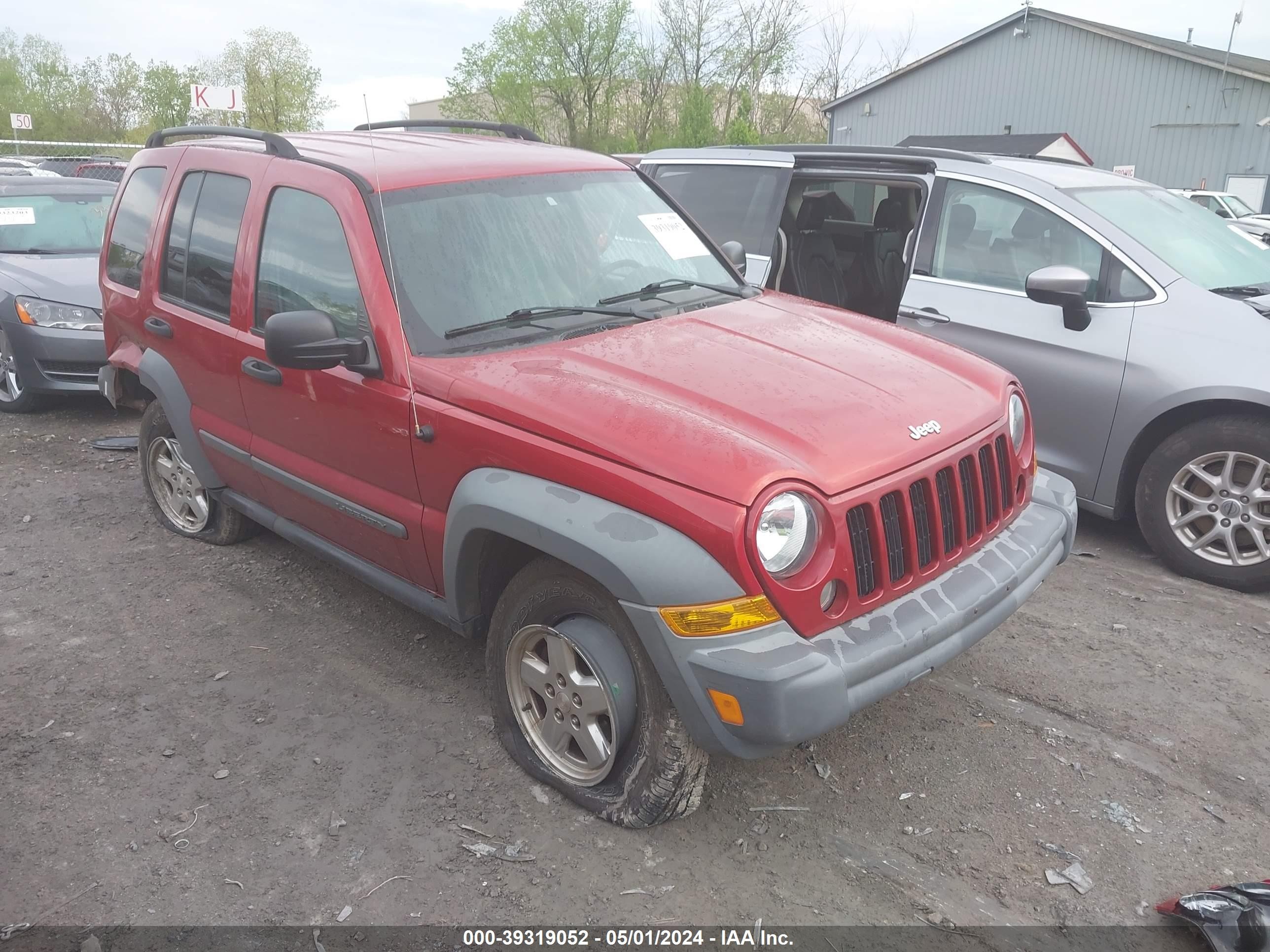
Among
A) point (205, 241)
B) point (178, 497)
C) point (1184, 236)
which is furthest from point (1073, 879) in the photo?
point (178, 497)

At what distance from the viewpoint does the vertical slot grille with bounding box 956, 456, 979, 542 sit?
9.55 feet

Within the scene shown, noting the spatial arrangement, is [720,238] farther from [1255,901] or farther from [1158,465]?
[1255,901]

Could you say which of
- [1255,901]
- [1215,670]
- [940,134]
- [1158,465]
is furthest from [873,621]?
[940,134]

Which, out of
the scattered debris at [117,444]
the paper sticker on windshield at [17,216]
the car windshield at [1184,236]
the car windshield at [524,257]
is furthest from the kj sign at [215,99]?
the car windshield at [1184,236]

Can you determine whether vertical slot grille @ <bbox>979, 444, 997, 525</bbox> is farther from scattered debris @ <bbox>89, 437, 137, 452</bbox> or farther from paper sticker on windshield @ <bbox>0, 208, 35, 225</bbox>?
paper sticker on windshield @ <bbox>0, 208, 35, 225</bbox>

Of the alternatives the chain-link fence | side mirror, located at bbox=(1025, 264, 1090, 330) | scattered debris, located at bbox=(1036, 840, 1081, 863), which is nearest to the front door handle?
scattered debris, located at bbox=(1036, 840, 1081, 863)

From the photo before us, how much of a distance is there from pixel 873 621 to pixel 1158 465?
2637mm

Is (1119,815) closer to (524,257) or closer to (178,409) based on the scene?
(524,257)

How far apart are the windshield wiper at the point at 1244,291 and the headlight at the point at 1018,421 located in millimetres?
1848

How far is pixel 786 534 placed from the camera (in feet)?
8.05

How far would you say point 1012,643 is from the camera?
13.0ft

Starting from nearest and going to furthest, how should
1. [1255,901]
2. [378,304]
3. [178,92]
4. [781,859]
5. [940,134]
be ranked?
1. [1255,901]
2. [781,859]
3. [378,304]
4. [940,134]
5. [178,92]

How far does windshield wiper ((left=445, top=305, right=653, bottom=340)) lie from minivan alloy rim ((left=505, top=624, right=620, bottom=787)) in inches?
39.5

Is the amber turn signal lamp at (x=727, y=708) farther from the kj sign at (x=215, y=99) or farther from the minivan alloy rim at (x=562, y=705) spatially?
the kj sign at (x=215, y=99)
